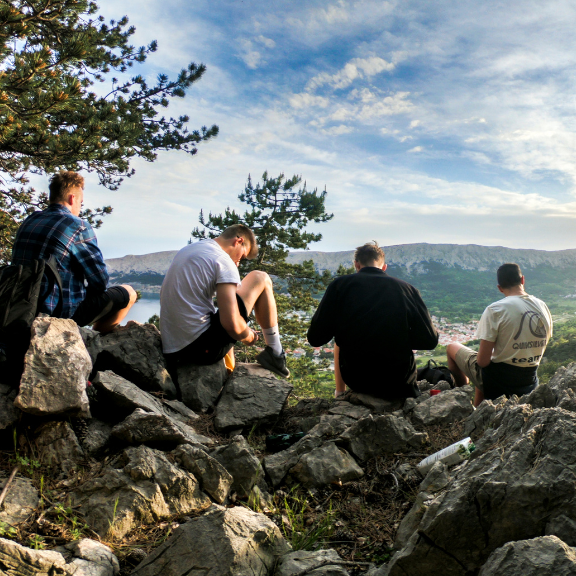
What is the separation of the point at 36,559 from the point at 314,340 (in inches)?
121

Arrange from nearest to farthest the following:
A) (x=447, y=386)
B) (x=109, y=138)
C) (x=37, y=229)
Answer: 1. (x=37, y=229)
2. (x=447, y=386)
3. (x=109, y=138)

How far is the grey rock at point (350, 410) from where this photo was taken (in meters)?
4.02

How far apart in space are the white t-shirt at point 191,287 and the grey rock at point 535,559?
3074 millimetres

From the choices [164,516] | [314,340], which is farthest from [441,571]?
[314,340]

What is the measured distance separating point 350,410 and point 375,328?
0.86 m

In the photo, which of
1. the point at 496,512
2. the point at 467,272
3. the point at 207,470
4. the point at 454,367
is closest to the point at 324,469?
the point at 207,470

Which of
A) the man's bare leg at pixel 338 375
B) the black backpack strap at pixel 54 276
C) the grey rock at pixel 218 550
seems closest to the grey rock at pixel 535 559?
the grey rock at pixel 218 550

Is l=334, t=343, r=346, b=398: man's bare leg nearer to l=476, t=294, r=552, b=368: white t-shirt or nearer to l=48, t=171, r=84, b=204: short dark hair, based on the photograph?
l=476, t=294, r=552, b=368: white t-shirt

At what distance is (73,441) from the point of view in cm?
274

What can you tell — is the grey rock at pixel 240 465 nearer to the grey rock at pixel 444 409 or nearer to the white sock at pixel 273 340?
the grey rock at pixel 444 409

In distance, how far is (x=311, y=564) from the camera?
1.88 m

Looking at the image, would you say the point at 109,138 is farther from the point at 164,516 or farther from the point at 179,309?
the point at 164,516

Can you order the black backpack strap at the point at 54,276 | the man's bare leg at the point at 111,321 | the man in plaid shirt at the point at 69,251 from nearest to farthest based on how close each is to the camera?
the black backpack strap at the point at 54,276 < the man in plaid shirt at the point at 69,251 < the man's bare leg at the point at 111,321

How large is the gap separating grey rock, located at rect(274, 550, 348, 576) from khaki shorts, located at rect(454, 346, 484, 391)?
12.8ft
